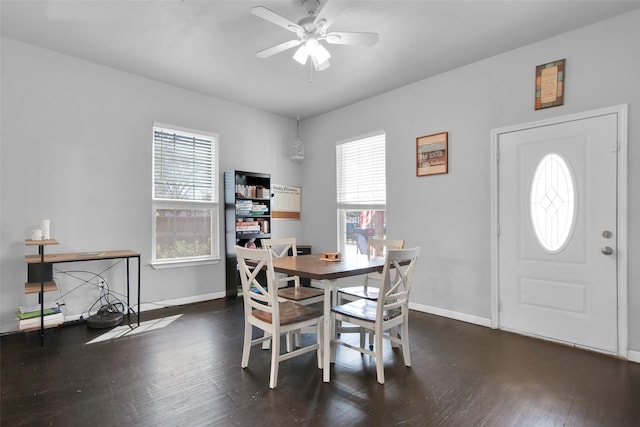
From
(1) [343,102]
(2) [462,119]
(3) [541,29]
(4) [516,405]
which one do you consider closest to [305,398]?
(4) [516,405]

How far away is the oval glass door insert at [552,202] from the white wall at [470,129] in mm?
415

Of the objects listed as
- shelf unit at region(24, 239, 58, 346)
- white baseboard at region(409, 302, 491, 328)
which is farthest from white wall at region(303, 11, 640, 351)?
shelf unit at region(24, 239, 58, 346)

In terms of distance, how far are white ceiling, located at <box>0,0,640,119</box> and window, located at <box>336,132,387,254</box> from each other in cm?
93

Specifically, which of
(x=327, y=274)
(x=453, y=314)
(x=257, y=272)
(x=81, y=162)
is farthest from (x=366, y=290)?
(x=81, y=162)

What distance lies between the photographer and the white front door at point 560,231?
2859 mm

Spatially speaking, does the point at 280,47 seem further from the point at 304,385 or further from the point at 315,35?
the point at 304,385

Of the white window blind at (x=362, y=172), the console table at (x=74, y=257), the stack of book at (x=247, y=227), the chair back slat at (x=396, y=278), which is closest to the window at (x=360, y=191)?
the white window blind at (x=362, y=172)

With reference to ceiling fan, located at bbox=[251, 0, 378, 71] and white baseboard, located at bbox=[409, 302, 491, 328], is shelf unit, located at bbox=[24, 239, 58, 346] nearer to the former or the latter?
ceiling fan, located at bbox=[251, 0, 378, 71]

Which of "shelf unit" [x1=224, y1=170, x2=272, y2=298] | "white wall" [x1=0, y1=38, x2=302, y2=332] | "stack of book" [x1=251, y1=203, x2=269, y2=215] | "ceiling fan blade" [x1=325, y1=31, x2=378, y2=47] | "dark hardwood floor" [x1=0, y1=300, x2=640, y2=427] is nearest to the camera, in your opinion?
"dark hardwood floor" [x1=0, y1=300, x2=640, y2=427]

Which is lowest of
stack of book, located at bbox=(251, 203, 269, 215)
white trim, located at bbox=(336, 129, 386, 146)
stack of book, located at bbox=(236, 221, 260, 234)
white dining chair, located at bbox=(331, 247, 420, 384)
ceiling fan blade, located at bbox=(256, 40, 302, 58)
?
white dining chair, located at bbox=(331, 247, 420, 384)

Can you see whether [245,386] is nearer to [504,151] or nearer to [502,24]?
[504,151]

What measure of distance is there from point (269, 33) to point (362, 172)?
2355mm

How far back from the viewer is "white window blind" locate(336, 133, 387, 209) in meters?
4.66

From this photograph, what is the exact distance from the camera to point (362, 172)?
4891 millimetres
